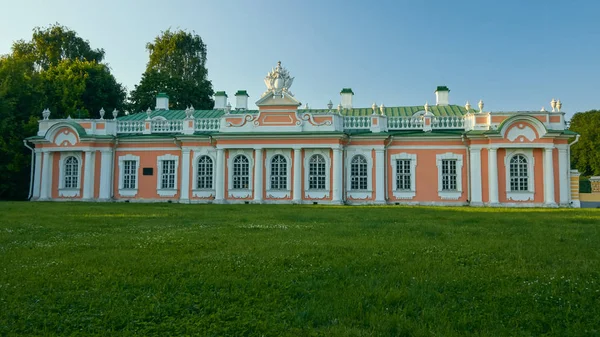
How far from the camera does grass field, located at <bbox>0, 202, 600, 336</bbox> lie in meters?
4.24

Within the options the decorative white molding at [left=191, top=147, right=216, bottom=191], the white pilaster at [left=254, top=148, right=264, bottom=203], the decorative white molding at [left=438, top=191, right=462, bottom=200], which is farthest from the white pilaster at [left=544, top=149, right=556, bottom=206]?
the decorative white molding at [left=191, top=147, right=216, bottom=191]

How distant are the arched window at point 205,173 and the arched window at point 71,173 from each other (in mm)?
7609

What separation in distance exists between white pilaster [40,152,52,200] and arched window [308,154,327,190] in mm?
15796

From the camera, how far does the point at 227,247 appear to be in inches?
310

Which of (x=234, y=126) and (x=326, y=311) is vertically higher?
(x=234, y=126)

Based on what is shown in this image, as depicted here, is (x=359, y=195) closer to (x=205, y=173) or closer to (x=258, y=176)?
(x=258, y=176)

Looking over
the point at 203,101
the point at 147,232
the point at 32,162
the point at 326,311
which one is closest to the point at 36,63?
the point at 203,101

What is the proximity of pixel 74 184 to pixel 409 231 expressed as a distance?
2331cm

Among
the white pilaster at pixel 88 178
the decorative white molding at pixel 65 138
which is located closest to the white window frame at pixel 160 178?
the white pilaster at pixel 88 178

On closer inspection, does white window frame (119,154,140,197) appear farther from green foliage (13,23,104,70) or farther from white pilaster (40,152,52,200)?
green foliage (13,23,104,70)

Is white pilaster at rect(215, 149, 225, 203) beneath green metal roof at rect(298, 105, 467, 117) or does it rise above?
beneath

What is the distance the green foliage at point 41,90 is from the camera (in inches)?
1128

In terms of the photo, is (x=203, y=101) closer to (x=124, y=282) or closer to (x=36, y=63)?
(x=36, y=63)

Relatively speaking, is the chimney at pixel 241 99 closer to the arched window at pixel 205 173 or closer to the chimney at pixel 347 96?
the arched window at pixel 205 173
